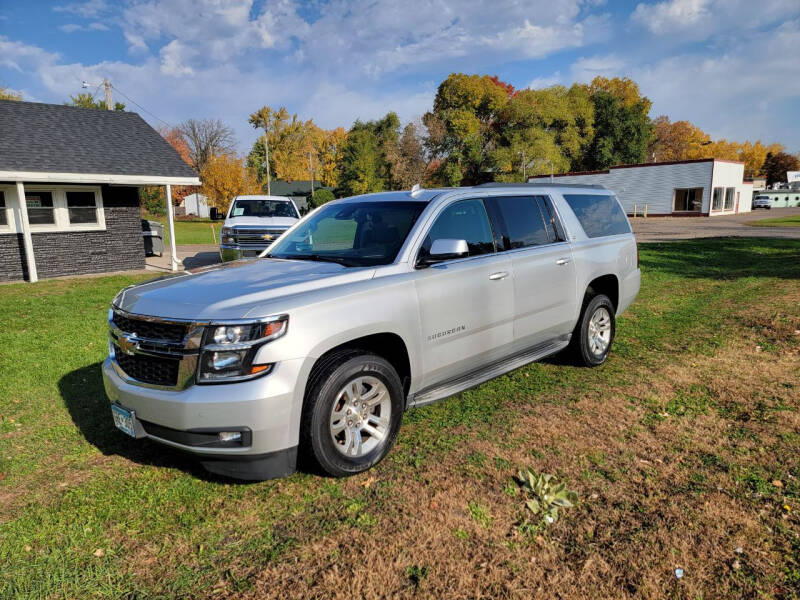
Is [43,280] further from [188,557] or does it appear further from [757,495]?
[757,495]

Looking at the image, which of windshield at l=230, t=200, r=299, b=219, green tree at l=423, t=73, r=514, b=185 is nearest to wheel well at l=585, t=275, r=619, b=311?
windshield at l=230, t=200, r=299, b=219

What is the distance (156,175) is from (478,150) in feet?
148

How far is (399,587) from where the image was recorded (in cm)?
262

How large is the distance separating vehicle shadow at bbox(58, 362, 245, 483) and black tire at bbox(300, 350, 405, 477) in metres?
0.71

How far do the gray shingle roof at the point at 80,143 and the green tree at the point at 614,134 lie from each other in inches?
2367

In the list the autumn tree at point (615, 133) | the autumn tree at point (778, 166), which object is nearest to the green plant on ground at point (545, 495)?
the autumn tree at point (615, 133)

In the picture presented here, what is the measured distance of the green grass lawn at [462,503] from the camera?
8.80ft

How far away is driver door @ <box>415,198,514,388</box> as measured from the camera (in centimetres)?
393

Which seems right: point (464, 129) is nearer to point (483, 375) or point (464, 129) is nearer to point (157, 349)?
point (483, 375)

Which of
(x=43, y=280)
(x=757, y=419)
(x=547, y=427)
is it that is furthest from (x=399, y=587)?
(x=43, y=280)

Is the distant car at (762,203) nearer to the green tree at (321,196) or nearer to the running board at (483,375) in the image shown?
the green tree at (321,196)

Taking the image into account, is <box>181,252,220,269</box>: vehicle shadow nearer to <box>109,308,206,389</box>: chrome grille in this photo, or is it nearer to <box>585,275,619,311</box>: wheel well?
<box>585,275,619,311</box>: wheel well

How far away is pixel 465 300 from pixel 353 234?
3.70 feet

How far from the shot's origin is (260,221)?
14.5 m
